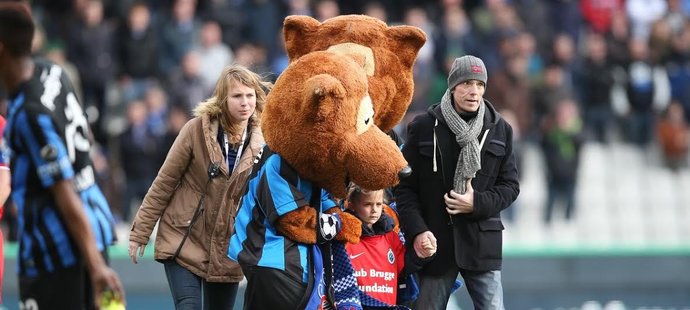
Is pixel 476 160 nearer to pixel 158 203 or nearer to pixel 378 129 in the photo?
pixel 378 129

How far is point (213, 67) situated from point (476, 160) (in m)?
9.43

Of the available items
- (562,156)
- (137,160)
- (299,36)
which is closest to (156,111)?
(137,160)

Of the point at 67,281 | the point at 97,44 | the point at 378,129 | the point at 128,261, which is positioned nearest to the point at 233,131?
the point at 378,129

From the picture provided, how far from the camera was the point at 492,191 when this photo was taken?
309 inches

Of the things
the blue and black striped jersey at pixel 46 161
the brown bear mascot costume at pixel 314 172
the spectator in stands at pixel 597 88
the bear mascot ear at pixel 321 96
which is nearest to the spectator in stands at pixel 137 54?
the spectator in stands at pixel 597 88

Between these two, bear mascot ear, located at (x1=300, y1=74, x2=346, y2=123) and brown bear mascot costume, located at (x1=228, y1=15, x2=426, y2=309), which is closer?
bear mascot ear, located at (x1=300, y1=74, x2=346, y2=123)

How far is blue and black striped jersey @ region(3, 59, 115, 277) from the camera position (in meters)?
5.86

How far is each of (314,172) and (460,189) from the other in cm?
106

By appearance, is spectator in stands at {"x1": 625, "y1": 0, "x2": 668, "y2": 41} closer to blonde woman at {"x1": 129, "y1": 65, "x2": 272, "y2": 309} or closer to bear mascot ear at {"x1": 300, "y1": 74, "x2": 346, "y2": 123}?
blonde woman at {"x1": 129, "y1": 65, "x2": 272, "y2": 309}

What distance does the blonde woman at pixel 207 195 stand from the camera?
7992 mm

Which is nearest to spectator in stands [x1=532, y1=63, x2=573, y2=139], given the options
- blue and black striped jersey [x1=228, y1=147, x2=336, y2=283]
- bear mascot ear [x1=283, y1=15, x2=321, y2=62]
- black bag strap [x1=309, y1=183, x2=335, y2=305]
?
bear mascot ear [x1=283, y1=15, x2=321, y2=62]

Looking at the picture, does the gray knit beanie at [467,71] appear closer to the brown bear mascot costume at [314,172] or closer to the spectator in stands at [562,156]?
the brown bear mascot costume at [314,172]

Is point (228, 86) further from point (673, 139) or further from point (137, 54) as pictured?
point (673, 139)

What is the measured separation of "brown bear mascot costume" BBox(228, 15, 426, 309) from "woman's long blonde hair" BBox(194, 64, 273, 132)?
705 mm
